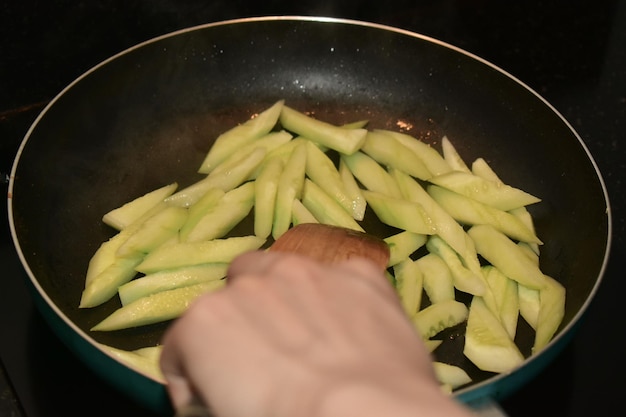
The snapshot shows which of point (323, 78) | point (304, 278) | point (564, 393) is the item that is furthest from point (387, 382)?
point (323, 78)

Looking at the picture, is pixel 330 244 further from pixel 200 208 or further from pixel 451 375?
pixel 200 208

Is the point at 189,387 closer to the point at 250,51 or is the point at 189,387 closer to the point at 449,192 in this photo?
the point at 449,192

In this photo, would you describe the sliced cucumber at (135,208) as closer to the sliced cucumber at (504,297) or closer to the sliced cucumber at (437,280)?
the sliced cucumber at (437,280)

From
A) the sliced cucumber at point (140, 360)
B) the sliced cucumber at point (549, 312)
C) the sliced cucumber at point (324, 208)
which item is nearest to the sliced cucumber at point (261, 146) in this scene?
the sliced cucumber at point (324, 208)

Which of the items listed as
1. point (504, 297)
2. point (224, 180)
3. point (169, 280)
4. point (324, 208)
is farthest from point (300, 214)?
point (504, 297)

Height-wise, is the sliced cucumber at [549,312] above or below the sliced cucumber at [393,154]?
below

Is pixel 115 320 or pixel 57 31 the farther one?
pixel 57 31
